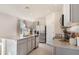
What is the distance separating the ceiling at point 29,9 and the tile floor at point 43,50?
16.1 inches

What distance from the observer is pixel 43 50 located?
1.78 meters

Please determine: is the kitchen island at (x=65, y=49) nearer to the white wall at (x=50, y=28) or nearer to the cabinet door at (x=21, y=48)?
the white wall at (x=50, y=28)

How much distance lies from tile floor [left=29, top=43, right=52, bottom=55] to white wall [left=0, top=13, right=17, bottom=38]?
362mm

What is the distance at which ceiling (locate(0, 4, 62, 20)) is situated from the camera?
65.7 inches

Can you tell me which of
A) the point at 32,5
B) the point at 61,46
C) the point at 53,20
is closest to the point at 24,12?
the point at 32,5

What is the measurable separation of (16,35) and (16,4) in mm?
427

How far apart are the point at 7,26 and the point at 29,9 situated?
0.37m

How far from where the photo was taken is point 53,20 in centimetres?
181

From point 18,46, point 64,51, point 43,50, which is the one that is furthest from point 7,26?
point 64,51

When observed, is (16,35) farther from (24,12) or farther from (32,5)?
(32,5)

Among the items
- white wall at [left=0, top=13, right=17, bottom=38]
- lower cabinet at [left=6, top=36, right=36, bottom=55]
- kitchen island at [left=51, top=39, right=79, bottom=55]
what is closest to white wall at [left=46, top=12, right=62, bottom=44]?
kitchen island at [left=51, top=39, right=79, bottom=55]

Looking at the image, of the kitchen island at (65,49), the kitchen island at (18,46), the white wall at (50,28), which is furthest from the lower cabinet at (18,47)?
the kitchen island at (65,49)

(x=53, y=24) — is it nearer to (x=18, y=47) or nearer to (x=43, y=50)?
(x=43, y=50)

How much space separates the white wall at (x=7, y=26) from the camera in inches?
66.4
